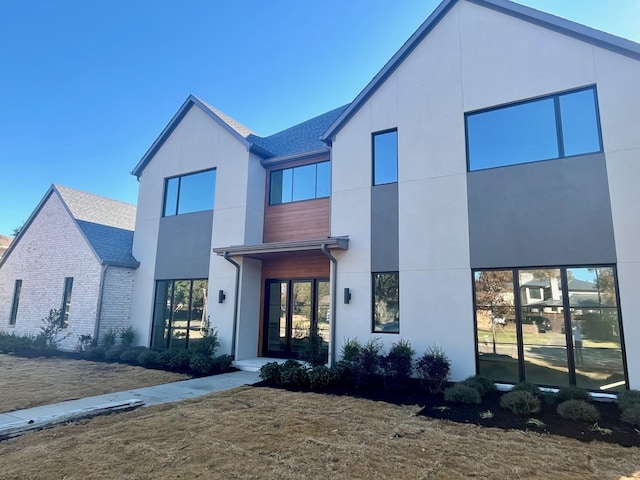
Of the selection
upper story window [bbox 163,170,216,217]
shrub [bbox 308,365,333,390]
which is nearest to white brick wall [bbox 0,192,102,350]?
upper story window [bbox 163,170,216,217]

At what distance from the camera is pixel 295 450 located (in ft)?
15.2

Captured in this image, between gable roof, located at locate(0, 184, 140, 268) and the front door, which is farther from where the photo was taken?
gable roof, located at locate(0, 184, 140, 268)

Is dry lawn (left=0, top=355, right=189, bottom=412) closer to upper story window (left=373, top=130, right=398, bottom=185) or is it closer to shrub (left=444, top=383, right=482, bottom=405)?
shrub (left=444, top=383, right=482, bottom=405)

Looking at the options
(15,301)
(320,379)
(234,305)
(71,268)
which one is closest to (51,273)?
(71,268)

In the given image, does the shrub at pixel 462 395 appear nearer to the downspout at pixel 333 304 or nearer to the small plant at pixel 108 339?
the downspout at pixel 333 304

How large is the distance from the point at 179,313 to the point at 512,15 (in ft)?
42.5

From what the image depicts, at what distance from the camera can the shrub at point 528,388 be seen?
22.6 feet

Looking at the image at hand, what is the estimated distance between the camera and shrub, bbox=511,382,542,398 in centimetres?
689

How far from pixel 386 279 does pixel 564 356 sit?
13.2ft

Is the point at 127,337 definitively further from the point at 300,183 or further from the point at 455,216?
the point at 455,216

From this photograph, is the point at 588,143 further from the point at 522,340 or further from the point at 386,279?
the point at 386,279

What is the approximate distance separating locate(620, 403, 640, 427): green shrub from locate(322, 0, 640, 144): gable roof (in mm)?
6696

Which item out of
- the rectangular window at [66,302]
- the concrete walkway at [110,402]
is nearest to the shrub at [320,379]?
the concrete walkway at [110,402]

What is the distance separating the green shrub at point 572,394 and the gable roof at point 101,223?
44.8 feet
